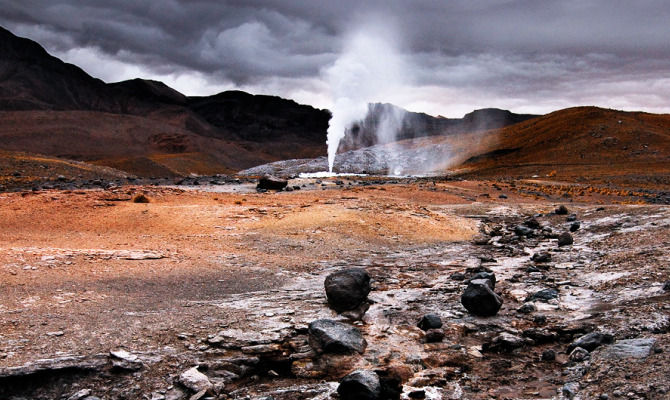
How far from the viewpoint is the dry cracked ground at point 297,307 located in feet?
20.6

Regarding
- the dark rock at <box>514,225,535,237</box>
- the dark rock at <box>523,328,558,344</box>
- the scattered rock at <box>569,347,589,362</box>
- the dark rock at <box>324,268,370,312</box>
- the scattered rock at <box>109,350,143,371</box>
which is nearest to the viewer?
the scattered rock at <box>109,350,143,371</box>

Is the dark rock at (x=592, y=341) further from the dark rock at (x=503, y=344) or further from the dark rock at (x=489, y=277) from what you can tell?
the dark rock at (x=489, y=277)

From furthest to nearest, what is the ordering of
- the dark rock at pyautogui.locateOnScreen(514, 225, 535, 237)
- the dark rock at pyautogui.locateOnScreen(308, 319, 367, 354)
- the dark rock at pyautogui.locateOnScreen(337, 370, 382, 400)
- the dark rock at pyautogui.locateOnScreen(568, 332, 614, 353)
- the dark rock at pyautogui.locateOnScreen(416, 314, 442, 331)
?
the dark rock at pyautogui.locateOnScreen(514, 225, 535, 237), the dark rock at pyautogui.locateOnScreen(416, 314, 442, 331), the dark rock at pyautogui.locateOnScreen(308, 319, 367, 354), the dark rock at pyautogui.locateOnScreen(568, 332, 614, 353), the dark rock at pyautogui.locateOnScreen(337, 370, 382, 400)

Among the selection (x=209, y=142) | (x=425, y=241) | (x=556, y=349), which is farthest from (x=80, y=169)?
(x=209, y=142)

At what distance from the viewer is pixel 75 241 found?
13219 mm

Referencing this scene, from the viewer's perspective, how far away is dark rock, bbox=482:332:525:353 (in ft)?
24.7

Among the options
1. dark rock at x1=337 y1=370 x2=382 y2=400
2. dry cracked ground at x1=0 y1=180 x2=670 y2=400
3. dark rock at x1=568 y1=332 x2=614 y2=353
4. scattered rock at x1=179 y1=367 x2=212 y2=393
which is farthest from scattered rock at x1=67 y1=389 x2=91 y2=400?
dark rock at x1=568 y1=332 x2=614 y2=353

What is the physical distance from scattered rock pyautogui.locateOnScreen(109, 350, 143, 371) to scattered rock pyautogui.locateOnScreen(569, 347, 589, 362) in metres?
6.27

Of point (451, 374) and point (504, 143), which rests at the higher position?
point (504, 143)

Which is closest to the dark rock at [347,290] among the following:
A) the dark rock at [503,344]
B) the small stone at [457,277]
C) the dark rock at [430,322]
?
the dark rock at [430,322]

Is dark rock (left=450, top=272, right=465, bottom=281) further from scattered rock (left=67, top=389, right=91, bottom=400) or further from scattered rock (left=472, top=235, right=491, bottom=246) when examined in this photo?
scattered rock (left=67, top=389, right=91, bottom=400)

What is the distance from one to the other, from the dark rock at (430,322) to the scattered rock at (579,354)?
7.14 feet

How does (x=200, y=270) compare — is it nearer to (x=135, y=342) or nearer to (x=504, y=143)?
(x=135, y=342)

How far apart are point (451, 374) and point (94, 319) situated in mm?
5886
